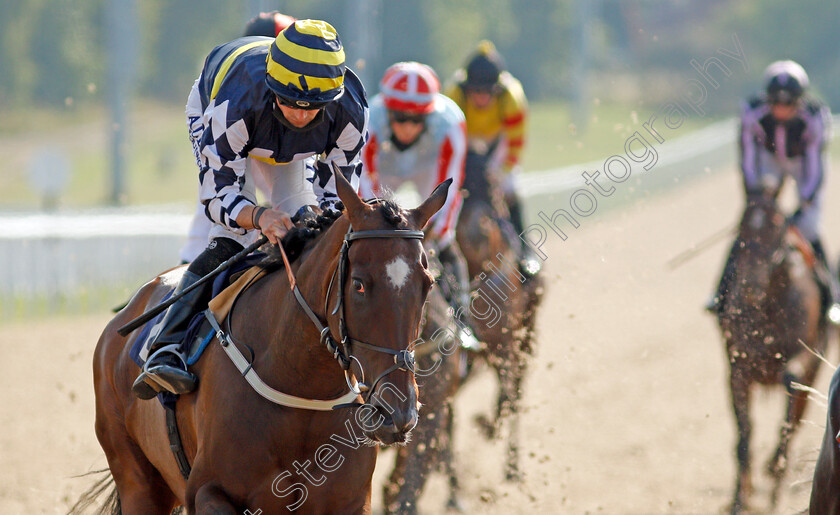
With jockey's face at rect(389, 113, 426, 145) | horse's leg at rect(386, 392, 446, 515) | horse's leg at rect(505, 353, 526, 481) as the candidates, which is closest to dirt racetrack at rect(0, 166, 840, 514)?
horse's leg at rect(505, 353, 526, 481)

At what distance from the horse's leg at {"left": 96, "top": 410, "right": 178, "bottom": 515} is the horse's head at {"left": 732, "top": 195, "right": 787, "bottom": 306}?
364 centimetres

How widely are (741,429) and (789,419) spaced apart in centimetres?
33

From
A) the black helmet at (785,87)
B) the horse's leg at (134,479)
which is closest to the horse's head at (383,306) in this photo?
the horse's leg at (134,479)

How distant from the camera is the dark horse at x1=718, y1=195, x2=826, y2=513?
6.18 m

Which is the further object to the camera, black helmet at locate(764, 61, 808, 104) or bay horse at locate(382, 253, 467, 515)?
black helmet at locate(764, 61, 808, 104)

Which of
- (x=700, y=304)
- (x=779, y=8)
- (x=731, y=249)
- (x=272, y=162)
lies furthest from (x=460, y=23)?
(x=272, y=162)

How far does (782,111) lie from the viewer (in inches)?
277

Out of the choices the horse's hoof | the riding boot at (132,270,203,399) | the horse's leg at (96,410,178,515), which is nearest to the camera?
the riding boot at (132,270,203,399)

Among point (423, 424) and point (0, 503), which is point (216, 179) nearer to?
point (423, 424)

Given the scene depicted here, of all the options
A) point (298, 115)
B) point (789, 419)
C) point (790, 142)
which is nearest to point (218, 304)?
point (298, 115)

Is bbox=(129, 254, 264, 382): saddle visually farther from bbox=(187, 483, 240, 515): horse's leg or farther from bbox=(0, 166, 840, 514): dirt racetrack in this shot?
bbox=(0, 166, 840, 514): dirt racetrack

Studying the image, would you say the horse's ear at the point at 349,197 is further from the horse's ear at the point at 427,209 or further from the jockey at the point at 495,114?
the jockey at the point at 495,114

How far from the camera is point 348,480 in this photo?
3189 mm

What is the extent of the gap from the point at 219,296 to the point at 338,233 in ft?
2.32
